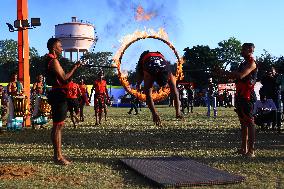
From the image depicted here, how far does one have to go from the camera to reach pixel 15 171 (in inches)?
282

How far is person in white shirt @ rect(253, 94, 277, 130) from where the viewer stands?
13.9 meters

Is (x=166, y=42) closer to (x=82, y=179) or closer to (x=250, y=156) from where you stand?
(x=250, y=156)

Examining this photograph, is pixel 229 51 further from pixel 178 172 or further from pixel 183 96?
pixel 178 172

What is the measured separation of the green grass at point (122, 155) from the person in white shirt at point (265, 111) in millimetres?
520

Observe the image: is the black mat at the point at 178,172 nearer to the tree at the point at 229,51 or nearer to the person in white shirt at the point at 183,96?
the person in white shirt at the point at 183,96

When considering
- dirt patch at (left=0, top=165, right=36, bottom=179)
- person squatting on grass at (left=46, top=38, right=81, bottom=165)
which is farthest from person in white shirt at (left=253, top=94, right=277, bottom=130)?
dirt patch at (left=0, top=165, right=36, bottom=179)

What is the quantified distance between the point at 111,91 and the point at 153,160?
49.3 meters

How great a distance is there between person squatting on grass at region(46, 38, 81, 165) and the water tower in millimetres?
83953

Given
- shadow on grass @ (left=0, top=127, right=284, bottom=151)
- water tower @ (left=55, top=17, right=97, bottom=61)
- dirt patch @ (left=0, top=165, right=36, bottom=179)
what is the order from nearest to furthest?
1. dirt patch @ (left=0, top=165, right=36, bottom=179)
2. shadow on grass @ (left=0, top=127, right=284, bottom=151)
3. water tower @ (left=55, top=17, right=97, bottom=61)

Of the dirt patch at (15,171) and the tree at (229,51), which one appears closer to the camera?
the dirt patch at (15,171)

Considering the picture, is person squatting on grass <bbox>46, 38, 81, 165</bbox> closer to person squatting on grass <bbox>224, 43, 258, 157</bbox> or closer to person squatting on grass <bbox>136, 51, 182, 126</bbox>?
person squatting on grass <bbox>136, 51, 182, 126</bbox>

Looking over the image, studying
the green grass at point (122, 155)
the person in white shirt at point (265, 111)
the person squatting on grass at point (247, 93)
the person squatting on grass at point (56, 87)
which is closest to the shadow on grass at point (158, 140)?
the green grass at point (122, 155)

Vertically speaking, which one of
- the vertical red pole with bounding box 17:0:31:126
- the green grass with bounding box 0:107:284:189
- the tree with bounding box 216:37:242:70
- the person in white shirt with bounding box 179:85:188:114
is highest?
the tree with bounding box 216:37:242:70

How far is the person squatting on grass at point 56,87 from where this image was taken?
8234 millimetres
